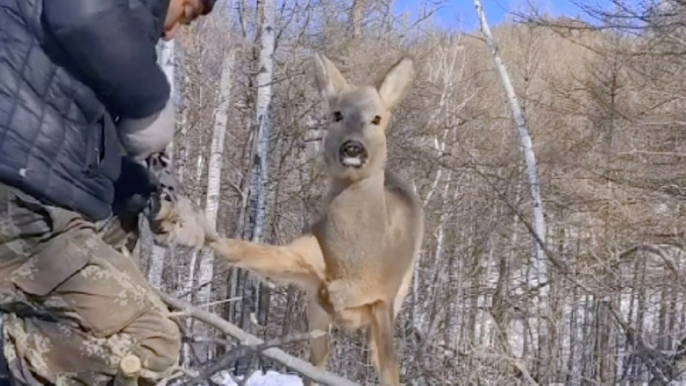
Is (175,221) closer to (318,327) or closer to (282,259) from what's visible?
(282,259)

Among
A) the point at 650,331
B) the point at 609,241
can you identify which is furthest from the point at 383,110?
the point at 609,241

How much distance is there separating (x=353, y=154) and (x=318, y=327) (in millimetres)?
868

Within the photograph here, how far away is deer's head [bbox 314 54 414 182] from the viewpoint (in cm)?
471

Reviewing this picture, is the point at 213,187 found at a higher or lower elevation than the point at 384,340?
higher

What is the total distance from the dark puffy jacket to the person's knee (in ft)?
1.13

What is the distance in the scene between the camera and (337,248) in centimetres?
490

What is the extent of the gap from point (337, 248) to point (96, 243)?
2267 millimetres

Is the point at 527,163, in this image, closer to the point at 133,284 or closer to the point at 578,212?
the point at 578,212

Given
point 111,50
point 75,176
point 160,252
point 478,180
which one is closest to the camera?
point 111,50

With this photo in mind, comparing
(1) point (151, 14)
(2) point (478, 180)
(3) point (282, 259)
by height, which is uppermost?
(2) point (478, 180)

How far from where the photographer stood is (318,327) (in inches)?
194

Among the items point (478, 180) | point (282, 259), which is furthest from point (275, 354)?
point (478, 180)

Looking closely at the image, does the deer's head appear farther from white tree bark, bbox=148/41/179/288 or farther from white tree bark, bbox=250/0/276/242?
white tree bark, bbox=250/0/276/242

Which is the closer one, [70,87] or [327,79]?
[70,87]
